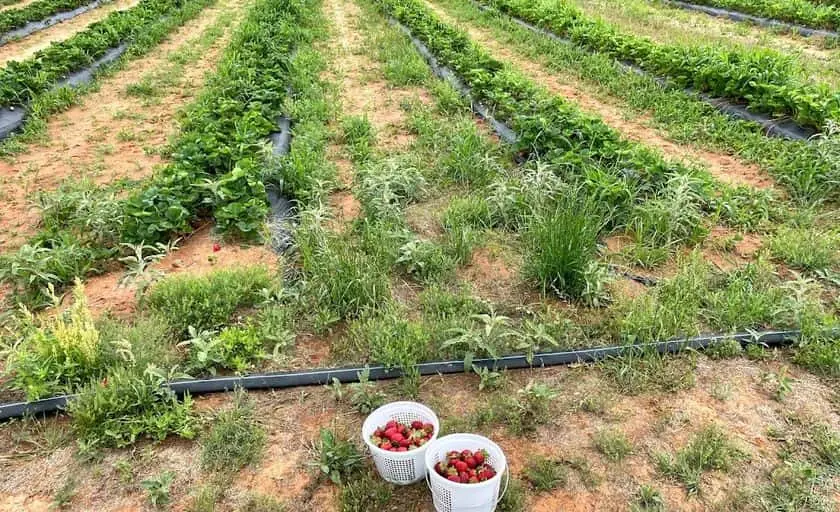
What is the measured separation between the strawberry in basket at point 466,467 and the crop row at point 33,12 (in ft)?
42.3

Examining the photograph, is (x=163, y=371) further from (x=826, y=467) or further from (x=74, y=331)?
(x=826, y=467)

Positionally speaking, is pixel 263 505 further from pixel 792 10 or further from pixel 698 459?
pixel 792 10

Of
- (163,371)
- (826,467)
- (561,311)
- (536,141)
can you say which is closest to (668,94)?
(536,141)

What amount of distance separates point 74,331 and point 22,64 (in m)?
6.62

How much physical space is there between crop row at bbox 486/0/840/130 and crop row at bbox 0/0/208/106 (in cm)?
780

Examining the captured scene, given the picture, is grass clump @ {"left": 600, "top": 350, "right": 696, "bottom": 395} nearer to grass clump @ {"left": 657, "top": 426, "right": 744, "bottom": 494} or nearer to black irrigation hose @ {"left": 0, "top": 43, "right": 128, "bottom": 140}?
grass clump @ {"left": 657, "top": 426, "right": 744, "bottom": 494}

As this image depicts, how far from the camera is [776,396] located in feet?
9.94

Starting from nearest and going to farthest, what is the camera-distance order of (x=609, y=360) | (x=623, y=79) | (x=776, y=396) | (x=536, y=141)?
(x=776, y=396) < (x=609, y=360) < (x=536, y=141) < (x=623, y=79)

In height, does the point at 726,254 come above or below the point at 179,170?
below

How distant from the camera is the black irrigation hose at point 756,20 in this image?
1081 centimetres

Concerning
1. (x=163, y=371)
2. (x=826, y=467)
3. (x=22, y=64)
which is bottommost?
(x=826, y=467)

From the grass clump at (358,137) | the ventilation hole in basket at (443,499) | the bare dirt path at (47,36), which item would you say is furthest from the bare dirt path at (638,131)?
the bare dirt path at (47,36)

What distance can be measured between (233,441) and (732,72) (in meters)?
6.86

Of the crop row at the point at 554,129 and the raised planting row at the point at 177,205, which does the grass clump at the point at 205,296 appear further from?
the crop row at the point at 554,129
